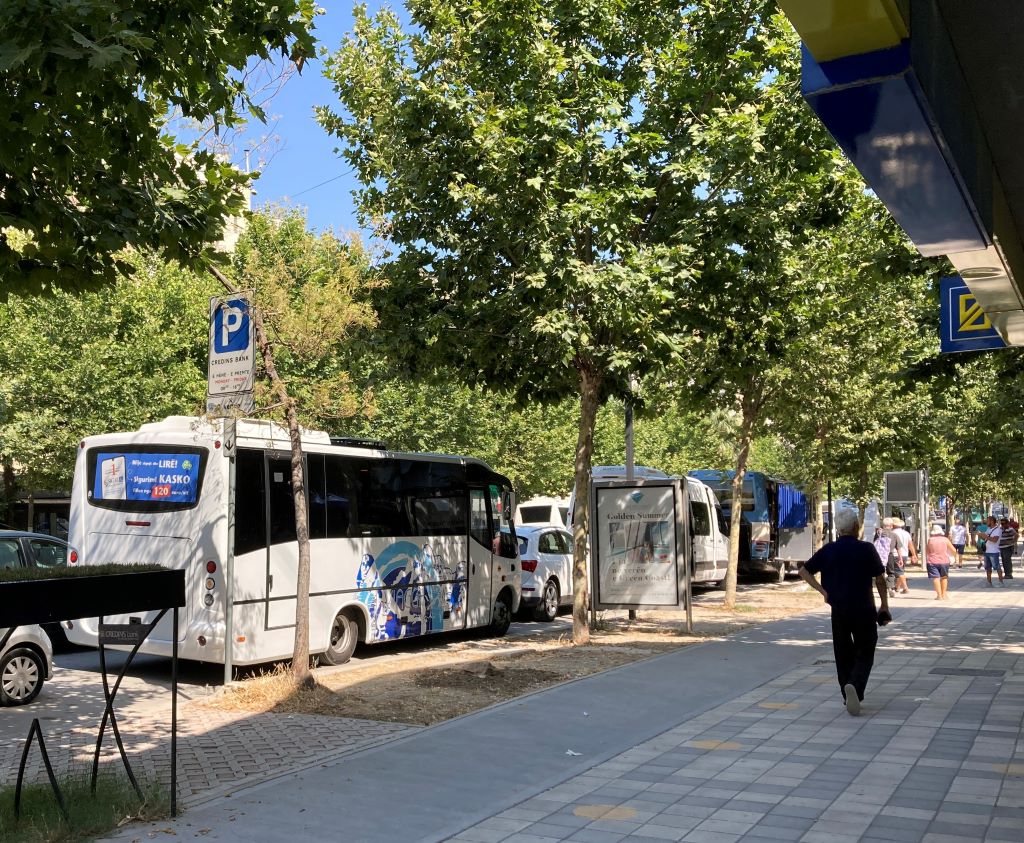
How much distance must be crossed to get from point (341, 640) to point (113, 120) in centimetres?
855

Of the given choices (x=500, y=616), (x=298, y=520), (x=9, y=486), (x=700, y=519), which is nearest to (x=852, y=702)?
(x=298, y=520)

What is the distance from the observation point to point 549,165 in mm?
12180

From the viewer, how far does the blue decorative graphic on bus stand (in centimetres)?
1409

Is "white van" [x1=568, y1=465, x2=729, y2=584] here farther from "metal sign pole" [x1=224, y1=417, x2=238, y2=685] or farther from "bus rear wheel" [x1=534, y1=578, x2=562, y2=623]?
"metal sign pole" [x1=224, y1=417, x2=238, y2=685]

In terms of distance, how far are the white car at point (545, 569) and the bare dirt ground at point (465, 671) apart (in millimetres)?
477

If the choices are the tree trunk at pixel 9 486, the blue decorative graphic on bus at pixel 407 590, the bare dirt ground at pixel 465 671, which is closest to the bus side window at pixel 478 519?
the blue decorative graphic on bus at pixel 407 590

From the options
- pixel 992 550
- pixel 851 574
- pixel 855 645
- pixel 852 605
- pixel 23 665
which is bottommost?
pixel 23 665

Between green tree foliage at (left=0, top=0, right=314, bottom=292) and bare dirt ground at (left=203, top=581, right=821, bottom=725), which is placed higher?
green tree foliage at (left=0, top=0, right=314, bottom=292)

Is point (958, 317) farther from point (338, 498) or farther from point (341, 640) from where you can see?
point (341, 640)

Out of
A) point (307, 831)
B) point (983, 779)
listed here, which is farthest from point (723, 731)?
point (307, 831)

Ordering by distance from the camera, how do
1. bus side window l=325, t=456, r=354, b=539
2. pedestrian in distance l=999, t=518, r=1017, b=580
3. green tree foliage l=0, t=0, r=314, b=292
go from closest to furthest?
green tree foliage l=0, t=0, r=314, b=292 → bus side window l=325, t=456, r=354, b=539 → pedestrian in distance l=999, t=518, r=1017, b=580

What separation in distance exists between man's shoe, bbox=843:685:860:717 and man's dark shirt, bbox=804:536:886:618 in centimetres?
70

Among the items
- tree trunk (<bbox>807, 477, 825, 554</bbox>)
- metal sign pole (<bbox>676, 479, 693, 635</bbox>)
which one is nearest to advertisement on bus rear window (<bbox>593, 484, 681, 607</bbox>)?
metal sign pole (<bbox>676, 479, 693, 635</bbox>)

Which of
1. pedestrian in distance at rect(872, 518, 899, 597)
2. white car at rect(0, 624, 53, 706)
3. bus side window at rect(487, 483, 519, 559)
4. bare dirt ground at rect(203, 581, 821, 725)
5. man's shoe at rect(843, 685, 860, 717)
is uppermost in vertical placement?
bus side window at rect(487, 483, 519, 559)
